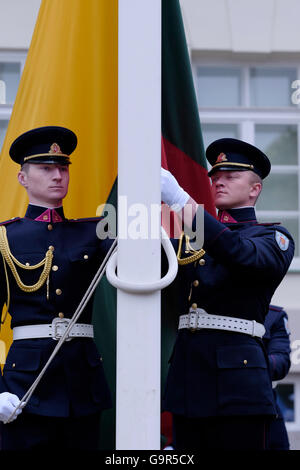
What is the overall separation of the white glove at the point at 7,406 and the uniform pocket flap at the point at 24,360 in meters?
0.14

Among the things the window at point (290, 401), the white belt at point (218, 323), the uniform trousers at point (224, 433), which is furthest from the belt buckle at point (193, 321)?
the window at point (290, 401)

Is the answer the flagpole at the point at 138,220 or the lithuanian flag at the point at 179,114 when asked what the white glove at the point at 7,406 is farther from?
the lithuanian flag at the point at 179,114

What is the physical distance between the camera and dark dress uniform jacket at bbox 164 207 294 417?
2.71 meters

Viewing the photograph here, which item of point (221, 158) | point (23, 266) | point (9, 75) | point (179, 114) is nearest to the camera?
point (23, 266)

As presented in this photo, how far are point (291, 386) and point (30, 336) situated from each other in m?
2.98

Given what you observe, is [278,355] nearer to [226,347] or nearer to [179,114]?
[179,114]

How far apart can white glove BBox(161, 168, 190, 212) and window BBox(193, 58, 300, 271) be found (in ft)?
10.9

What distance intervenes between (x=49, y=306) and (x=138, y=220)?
2.98ft

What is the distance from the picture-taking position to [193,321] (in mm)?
2770

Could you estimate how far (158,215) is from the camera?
6.43ft

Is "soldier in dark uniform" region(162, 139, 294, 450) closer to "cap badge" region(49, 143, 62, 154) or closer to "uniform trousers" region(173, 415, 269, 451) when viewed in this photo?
"uniform trousers" region(173, 415, 269, 451)

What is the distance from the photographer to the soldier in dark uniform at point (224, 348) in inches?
107

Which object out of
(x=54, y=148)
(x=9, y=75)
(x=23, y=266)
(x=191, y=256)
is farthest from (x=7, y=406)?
(x=9, y=75)

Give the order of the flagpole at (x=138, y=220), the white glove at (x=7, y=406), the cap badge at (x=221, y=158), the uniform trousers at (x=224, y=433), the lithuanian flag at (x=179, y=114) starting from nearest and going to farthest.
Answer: the flagpole at (x=138, y=220) → the white glove at (x=7, y=406) → the uniform trousers at (x=224, y=433) → the cap badge at (x=221, y=158) → the lithuanian flag at (x=179, y=114)
